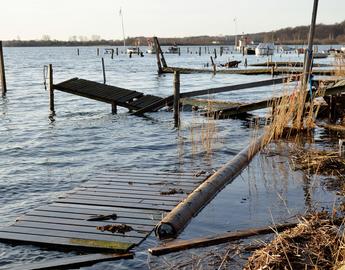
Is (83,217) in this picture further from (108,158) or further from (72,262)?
(108,158)

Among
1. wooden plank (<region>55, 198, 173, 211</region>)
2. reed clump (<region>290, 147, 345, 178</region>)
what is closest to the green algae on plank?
wooden plank (<region>55, 198, 173, 211</region>)

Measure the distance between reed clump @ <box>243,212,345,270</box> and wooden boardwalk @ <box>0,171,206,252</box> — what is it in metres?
1.90

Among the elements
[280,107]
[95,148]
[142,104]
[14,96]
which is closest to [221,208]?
[280,107]

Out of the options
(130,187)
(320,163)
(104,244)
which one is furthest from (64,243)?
(320,163)

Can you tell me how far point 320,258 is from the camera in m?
4.93

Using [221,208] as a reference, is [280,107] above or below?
above

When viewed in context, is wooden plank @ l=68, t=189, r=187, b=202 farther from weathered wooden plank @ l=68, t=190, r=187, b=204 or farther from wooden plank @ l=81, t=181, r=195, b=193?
wooden plank @ l=81, t=181, r=195, b=193

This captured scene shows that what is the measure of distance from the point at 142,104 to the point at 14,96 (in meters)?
13.7

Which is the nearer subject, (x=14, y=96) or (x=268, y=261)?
(x=268, y=261)

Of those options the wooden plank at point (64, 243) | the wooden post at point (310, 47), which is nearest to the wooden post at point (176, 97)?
the wooden post at point (310, 47)

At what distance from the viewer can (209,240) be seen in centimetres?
612

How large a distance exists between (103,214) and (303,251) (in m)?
3.35

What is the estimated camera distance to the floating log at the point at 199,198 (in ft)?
21.5

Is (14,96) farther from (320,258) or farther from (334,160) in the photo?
(320,258)
